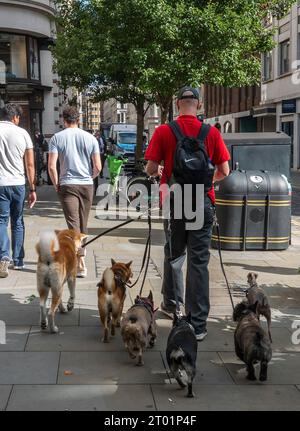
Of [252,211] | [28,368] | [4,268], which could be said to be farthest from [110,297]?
[252,211]

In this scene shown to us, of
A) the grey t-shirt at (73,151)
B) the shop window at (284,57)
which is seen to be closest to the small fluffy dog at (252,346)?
the grey t-shirt at (73,151)

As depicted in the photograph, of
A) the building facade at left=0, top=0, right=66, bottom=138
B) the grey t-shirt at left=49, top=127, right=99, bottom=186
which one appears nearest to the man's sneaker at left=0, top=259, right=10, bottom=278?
the grey t-shirt at left=49, top=127, right=99, bottom=186

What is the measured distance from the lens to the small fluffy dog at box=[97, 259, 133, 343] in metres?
4.67

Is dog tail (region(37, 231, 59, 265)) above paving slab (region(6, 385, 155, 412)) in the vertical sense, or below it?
above

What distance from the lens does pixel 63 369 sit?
4184 mm

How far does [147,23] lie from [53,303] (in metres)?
8.98

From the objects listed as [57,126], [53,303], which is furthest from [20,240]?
[57,126]

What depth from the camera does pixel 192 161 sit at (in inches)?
178

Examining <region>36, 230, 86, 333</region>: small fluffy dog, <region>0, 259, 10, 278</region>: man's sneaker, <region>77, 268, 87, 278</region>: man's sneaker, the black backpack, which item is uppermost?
the black backpack

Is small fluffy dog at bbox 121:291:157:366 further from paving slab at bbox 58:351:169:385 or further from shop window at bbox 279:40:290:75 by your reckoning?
shop window at bbox 279:40:290:75

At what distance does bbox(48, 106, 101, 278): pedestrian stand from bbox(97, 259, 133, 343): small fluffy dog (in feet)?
6.00

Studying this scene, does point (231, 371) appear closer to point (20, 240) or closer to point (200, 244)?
point (200, 244)

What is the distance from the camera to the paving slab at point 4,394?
3.53m

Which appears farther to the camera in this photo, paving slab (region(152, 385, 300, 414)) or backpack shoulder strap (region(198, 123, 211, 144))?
backpack shoulder strap (region(198, 123, 211, 144))
